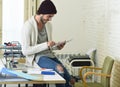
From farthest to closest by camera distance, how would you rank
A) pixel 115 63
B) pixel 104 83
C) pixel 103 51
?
1. pixel 103 51
2. pixel 104 83
3. pixel 115 63

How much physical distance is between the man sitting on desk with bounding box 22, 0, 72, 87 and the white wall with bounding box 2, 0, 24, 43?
2.47 m

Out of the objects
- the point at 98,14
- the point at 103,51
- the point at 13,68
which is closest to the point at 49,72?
the point at 13,68

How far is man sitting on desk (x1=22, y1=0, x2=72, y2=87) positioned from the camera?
346 cm

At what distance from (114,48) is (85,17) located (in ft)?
4.96

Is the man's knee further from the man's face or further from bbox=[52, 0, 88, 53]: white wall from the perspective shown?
bbox=[52, 0, 88, 53]: white wall

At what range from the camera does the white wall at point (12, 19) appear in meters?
6.04

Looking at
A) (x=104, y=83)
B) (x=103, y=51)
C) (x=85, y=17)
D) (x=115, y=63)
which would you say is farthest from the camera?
(x=85, y=17)

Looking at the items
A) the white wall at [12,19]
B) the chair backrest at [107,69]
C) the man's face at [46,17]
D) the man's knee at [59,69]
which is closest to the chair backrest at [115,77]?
the chair backrest at [107,69]

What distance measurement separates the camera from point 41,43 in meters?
3.70

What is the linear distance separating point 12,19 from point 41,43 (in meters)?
2.57

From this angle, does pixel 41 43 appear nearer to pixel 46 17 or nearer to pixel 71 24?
pixel 46 17

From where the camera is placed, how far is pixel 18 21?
6.09 m

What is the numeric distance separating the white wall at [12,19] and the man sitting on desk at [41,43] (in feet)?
8.11

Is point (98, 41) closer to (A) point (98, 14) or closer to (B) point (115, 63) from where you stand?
(A) point (98, 14)
